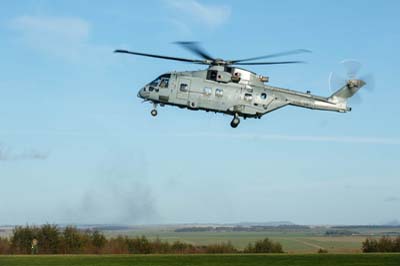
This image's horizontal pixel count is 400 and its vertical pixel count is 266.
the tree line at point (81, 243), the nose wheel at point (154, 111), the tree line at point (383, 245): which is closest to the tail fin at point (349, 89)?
the nose wheel at point (154, 111)

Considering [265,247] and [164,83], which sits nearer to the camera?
[164,83]

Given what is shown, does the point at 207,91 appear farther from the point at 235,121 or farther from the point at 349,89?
the point at 349,89

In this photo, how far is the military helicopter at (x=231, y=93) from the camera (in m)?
46.6

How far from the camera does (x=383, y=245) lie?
315ft

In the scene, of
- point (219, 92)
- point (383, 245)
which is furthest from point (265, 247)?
point (219, 92)

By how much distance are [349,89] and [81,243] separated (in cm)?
5838

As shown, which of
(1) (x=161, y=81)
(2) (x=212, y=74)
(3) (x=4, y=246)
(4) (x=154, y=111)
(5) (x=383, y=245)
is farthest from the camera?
(3) (x=4, y=246)

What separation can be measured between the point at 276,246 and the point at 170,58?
205ft

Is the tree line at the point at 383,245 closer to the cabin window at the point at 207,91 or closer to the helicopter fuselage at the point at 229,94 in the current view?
the helicopter fuselage at the point at 229,94

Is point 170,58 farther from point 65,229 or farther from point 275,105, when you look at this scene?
point 65,229

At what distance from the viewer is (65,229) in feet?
323

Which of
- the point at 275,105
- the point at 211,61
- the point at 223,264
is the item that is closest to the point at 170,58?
the point at 211,61

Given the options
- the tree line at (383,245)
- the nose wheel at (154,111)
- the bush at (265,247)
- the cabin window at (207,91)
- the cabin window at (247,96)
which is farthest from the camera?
the bush at (265,247)

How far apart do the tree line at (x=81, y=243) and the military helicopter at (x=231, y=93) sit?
159 ft
